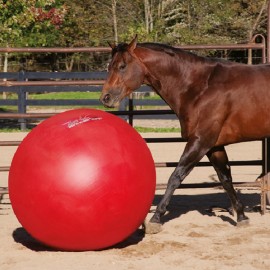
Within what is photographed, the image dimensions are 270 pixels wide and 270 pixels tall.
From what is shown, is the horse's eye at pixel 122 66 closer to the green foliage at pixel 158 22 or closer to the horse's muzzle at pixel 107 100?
the horse's muzzle at pixel 107 100

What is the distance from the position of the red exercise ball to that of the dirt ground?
18cm

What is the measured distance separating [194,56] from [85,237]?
88.3 inches

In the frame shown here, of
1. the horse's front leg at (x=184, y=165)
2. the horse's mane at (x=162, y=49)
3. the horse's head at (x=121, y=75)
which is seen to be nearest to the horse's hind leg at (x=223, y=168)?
the horse's front leg at (x=184, y=165)

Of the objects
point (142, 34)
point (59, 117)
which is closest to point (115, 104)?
point (59, 117)

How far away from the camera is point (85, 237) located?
205 inches

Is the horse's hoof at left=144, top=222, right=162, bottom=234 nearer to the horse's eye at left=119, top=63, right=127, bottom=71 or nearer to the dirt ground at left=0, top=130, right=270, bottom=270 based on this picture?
the dirt ground at left=0, top=130, right=270, bottom=270

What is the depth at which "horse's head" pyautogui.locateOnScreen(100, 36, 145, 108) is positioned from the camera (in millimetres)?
6152

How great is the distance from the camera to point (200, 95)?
6.47 metres

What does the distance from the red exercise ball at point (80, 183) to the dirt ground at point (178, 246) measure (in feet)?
0.59

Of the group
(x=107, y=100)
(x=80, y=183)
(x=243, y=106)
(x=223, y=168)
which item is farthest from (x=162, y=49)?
(x=80, y=183)

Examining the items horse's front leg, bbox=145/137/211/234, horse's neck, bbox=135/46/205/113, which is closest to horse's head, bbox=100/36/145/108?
horse's neck, bbox=135/46/205/113

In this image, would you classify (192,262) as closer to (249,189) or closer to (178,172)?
(178,172)

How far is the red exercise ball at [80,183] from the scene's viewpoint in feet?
16.6

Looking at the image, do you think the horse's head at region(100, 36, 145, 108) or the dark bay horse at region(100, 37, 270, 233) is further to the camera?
the dark bay horse at region(100, 37, 270, 233)
